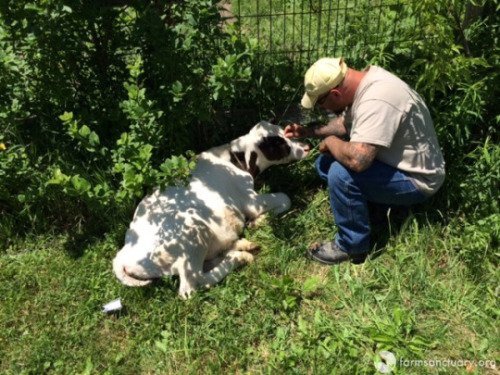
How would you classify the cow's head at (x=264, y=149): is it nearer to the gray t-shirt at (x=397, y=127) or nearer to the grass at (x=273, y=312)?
the grass at (x=273, y=312)

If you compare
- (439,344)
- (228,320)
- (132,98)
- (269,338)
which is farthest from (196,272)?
(439,344)

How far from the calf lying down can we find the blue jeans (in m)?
0.73

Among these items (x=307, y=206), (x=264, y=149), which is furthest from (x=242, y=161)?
(x=307, y=206)

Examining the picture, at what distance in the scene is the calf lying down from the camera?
373cm

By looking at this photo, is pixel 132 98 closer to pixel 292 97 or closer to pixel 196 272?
pixel 196 272

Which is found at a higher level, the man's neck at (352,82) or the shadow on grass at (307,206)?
the man's neck at (352,82)

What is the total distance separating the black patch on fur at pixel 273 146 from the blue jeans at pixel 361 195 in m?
0.74

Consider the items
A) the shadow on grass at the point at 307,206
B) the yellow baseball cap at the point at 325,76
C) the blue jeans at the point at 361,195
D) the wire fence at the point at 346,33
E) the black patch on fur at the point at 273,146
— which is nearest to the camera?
the yellow baseball cap at the point at 325,76

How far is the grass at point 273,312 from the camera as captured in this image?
10.9 feet

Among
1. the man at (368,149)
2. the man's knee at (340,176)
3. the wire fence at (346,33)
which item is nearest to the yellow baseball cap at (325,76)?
the man at (368,149)

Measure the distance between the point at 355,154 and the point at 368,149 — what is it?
0.09 meters

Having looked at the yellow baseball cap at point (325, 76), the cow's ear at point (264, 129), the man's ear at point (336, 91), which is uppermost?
the yellow baseball cap at point (325, 76)

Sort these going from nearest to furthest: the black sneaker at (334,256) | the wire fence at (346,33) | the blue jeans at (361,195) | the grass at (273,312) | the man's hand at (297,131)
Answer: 1. the grass at (273,312)
2. the blue jeans at (361,195)
3. the black sneaker at (334,256)
4. the man's hand at (297,131)
5. the wire fence at (346,33)

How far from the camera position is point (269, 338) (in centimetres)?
346
